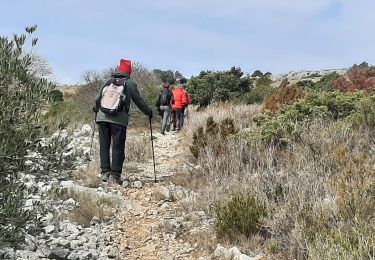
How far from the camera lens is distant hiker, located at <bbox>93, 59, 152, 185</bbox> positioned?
7293 mm

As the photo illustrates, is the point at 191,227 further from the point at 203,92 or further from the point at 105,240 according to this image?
the point at 203,92

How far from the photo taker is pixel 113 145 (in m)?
7.41

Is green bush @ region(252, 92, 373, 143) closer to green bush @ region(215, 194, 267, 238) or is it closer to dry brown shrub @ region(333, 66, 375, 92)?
green bush @ region(215, 194, 267, 238)

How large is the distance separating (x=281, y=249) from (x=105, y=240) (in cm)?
→ 198

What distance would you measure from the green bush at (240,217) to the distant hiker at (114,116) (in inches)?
106

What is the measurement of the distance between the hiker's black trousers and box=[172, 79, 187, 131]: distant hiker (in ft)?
20.0

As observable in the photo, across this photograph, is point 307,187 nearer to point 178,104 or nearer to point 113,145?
point 113,145

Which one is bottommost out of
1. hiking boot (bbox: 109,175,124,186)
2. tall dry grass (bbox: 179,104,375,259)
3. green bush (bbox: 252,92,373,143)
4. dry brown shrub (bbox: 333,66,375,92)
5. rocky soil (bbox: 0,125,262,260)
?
rocky soil (bbox: 0,125,262,260)

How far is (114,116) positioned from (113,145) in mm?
429

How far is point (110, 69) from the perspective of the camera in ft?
62.6

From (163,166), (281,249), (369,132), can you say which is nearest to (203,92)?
(163,166)

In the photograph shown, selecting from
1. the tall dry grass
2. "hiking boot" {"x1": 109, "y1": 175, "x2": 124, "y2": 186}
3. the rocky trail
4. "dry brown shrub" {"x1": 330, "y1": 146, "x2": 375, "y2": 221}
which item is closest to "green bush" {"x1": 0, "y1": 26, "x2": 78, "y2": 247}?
the rocky trail

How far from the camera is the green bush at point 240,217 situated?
4965 mm

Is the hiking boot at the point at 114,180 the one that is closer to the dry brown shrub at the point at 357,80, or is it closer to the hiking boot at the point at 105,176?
the hiking boot at the point at 105,176
